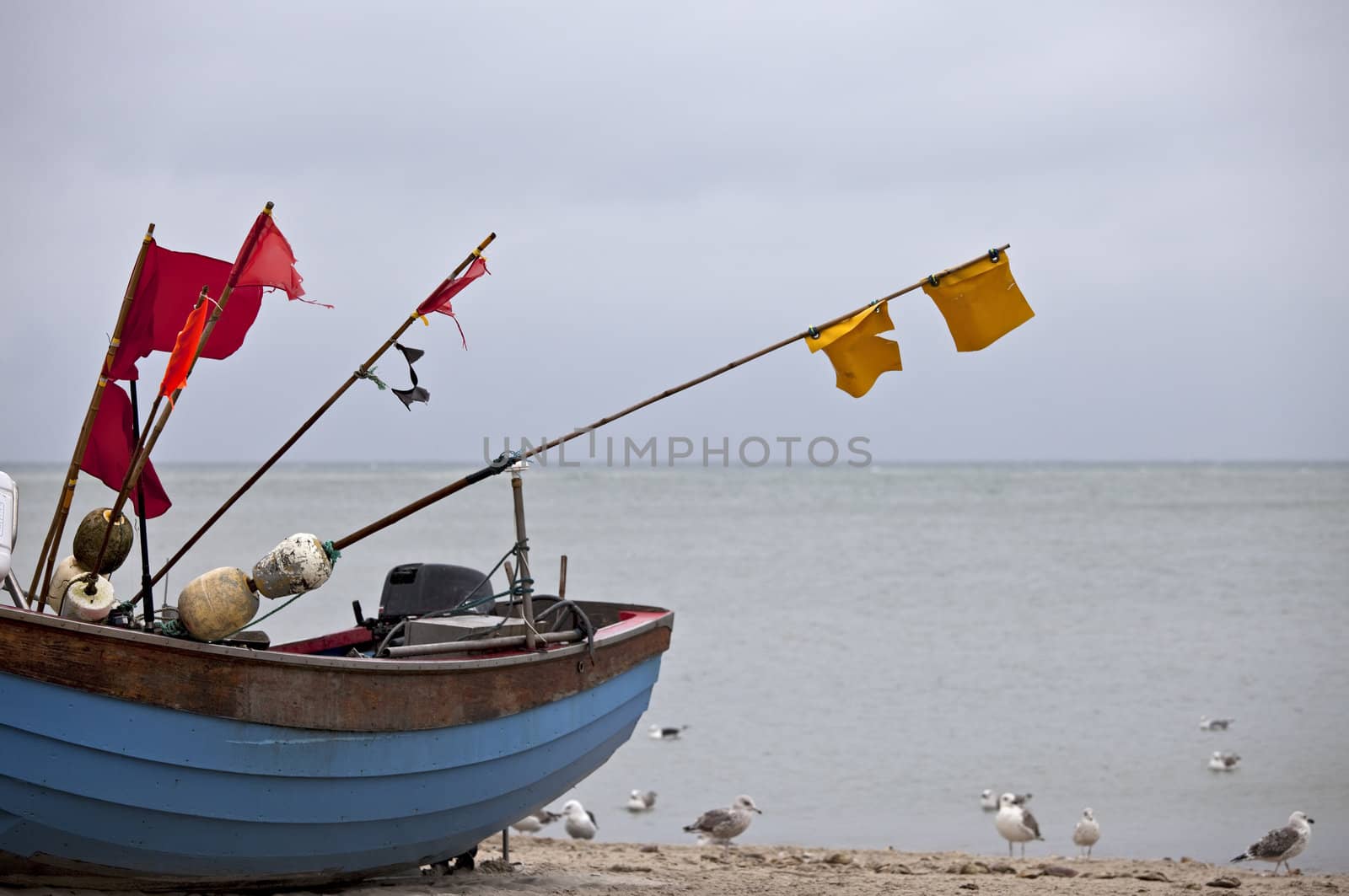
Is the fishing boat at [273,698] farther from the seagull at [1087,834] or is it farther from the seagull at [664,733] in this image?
the seagull at [664,733]

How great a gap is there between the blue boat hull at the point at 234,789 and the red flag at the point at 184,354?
1431mm

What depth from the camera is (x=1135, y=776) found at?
12430 millimetres

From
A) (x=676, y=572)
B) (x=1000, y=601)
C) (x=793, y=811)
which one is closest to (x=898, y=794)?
(x=793, y=811)

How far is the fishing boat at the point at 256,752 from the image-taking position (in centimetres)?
496

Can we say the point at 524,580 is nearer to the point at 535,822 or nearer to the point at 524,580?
the point at 524,580

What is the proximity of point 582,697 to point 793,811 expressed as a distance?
4843 millimetres

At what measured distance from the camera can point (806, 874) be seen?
8250mm

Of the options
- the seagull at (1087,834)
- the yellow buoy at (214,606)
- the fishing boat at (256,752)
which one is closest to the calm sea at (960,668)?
the seagull at (1087,834)

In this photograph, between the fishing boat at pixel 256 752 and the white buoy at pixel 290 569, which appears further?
the white buoy at pixel 290 569

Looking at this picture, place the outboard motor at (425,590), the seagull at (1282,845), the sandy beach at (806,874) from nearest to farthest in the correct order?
the sandy beach at (806,874)
the outboard motor at (425,590)
the seagull at (1282,845)

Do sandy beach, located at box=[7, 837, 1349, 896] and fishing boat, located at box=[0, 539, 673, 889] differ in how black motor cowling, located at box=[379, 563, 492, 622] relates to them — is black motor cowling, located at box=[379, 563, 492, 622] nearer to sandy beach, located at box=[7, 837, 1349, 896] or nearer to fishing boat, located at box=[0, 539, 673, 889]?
fishing boat, located at box=[0, 539, 673, 889]

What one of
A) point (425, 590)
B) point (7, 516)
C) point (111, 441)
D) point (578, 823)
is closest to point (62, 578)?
point (7, 516)

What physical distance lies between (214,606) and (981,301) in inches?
169

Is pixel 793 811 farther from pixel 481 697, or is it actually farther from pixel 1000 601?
pixel 1000 601
